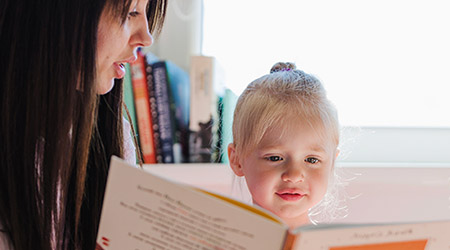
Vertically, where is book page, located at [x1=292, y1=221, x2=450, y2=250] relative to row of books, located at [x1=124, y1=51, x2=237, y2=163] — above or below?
below

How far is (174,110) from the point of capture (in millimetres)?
1368

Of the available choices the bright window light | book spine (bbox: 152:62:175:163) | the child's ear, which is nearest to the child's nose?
the child's ear

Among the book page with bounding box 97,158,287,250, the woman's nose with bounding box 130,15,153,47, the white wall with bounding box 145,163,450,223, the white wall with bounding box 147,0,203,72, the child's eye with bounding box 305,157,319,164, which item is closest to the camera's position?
the book page with bounding box 97,158,287,250

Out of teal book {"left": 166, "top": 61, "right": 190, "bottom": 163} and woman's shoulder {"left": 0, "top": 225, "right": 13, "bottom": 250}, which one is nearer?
woman's shoulder {"left": 0, "top": 225, "right": 13, "bottom": 250}

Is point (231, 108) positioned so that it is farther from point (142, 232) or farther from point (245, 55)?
point (142, 232)

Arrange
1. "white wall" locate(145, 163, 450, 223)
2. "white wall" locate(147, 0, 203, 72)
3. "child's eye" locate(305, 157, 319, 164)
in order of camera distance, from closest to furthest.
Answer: "child's eye" locate(305, 157, 319, 164)
"white wall" locate(145, 163, 450, 223)
"white wall" locate(147, 0, 203, 72)

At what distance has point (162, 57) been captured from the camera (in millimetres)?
1507

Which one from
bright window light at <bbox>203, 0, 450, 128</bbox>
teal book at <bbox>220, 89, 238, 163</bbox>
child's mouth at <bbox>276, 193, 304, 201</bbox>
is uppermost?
bright window light at <bbox>203, 0, 450, 128</bbox>

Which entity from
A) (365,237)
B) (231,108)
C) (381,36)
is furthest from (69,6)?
(381,36)

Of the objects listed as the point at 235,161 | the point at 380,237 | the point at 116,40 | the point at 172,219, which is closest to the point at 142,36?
the point at 116,40

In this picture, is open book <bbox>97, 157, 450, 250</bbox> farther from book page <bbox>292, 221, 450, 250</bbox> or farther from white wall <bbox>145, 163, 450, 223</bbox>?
white wall <bbox>145, 163, 450, 223</bbox>

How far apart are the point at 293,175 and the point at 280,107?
0.15 meters

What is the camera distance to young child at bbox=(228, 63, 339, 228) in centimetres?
97

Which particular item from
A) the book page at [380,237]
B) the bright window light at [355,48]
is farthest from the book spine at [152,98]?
the book page at [380,237]
